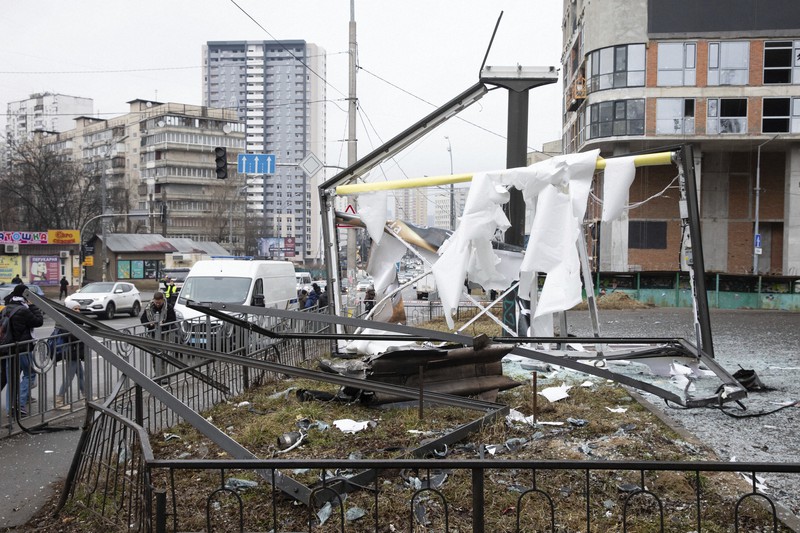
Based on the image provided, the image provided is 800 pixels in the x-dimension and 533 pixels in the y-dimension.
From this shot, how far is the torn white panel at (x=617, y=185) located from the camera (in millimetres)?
9938

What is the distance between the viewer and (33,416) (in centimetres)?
879

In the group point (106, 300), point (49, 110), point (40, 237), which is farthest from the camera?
point (49, 110)

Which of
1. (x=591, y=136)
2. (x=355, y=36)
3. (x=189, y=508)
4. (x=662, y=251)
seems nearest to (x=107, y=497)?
(x=189, y=508)

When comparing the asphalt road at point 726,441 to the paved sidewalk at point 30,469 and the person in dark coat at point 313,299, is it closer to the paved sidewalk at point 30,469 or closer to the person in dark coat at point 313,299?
the paved sidewalk at point 30,469

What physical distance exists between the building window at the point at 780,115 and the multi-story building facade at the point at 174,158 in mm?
68887

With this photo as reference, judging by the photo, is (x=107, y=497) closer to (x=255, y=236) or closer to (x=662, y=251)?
(x=662, y=251)

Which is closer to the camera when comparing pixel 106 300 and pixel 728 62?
pixel 106 300

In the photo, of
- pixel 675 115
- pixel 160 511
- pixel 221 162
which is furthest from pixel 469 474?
pixel 675 115

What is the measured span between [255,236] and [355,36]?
254 feet

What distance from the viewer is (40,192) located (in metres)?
55.8

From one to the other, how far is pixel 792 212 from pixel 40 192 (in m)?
53.7

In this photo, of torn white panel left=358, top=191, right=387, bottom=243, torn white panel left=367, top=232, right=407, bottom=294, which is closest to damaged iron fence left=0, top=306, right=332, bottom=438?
torn white panel left=358, top=191, right=387, bottom=243

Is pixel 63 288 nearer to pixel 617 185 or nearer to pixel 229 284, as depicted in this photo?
pixel 229 284

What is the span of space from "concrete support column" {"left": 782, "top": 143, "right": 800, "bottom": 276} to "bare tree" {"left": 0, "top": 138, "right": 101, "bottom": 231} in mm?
51654
